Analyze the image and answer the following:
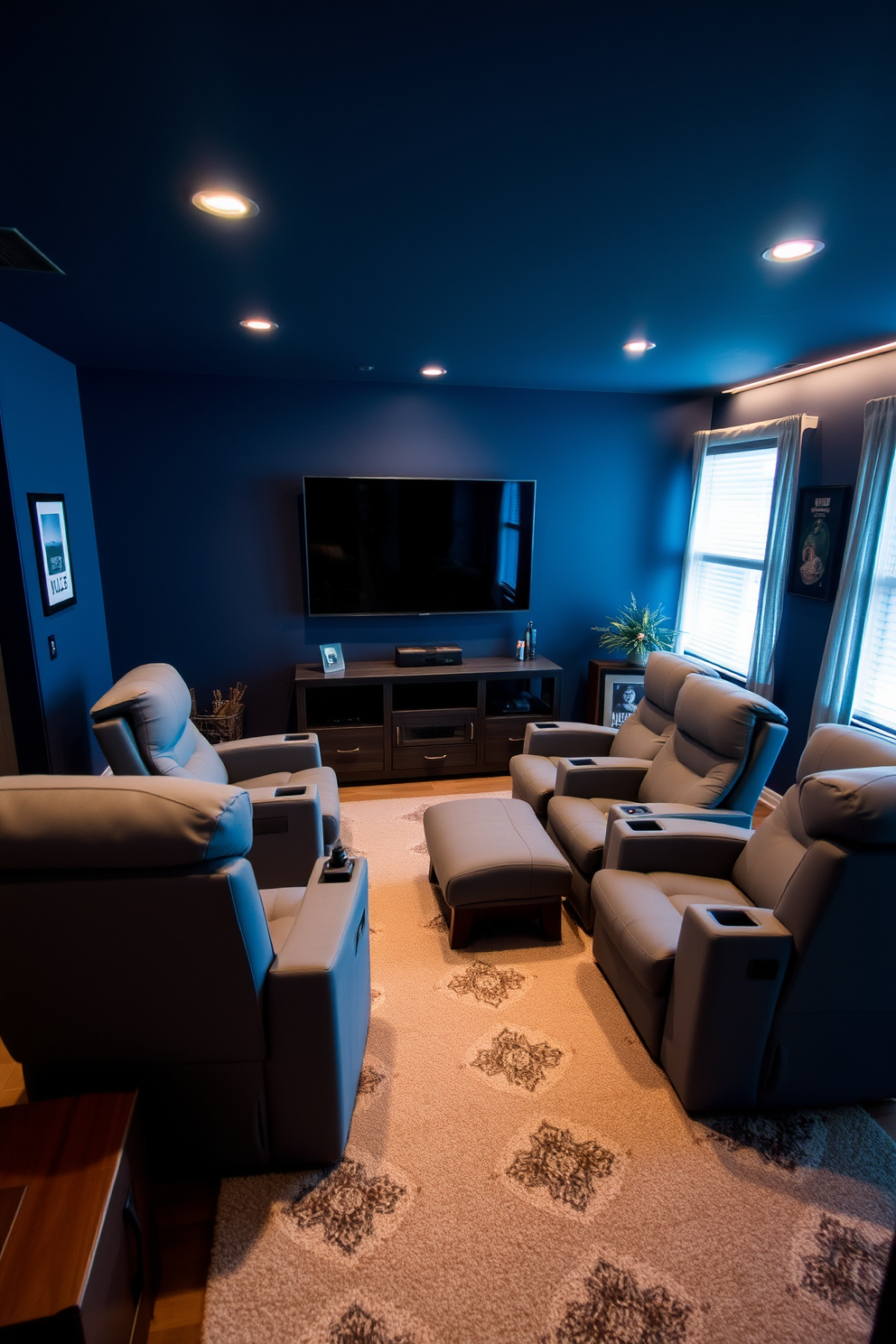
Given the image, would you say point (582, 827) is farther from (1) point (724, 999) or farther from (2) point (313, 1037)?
(2) point (313, 1037)

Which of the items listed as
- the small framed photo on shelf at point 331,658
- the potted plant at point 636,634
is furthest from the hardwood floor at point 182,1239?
the potted plant at point 636,634

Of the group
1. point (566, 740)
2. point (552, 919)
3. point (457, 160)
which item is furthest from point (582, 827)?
point (457, 160)

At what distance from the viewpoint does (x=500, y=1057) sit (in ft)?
7.45

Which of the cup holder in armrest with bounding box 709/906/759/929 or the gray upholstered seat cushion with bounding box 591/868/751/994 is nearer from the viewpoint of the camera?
the cup holder in armrest with bounding box 709/906/759/929

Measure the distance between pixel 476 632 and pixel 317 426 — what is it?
71.6 inches

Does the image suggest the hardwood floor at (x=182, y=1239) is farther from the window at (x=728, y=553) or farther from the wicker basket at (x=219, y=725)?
the window at (x=728, y=553)

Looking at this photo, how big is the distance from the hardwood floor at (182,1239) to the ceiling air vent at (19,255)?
2427 millimetres

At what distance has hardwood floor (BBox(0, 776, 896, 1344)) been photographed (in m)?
1.51

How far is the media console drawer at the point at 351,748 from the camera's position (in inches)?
175

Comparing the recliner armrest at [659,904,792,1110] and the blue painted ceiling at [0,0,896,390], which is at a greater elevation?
the blue painted ceiling at [0,0,896,390]

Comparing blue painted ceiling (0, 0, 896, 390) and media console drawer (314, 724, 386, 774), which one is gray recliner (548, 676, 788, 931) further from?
blue painted ceiling (0, 0, 896, 390)

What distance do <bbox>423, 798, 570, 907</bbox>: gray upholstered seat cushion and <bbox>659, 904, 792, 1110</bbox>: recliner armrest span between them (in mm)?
737

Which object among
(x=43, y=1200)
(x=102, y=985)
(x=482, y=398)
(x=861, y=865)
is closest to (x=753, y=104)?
(x=861, y=865)

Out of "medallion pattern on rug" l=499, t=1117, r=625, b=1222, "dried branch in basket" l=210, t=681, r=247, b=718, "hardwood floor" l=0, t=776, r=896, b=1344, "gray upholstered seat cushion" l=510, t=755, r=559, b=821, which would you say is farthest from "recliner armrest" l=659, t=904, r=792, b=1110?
"dried branch in basket" l=210, t=681, r=247, b=718
